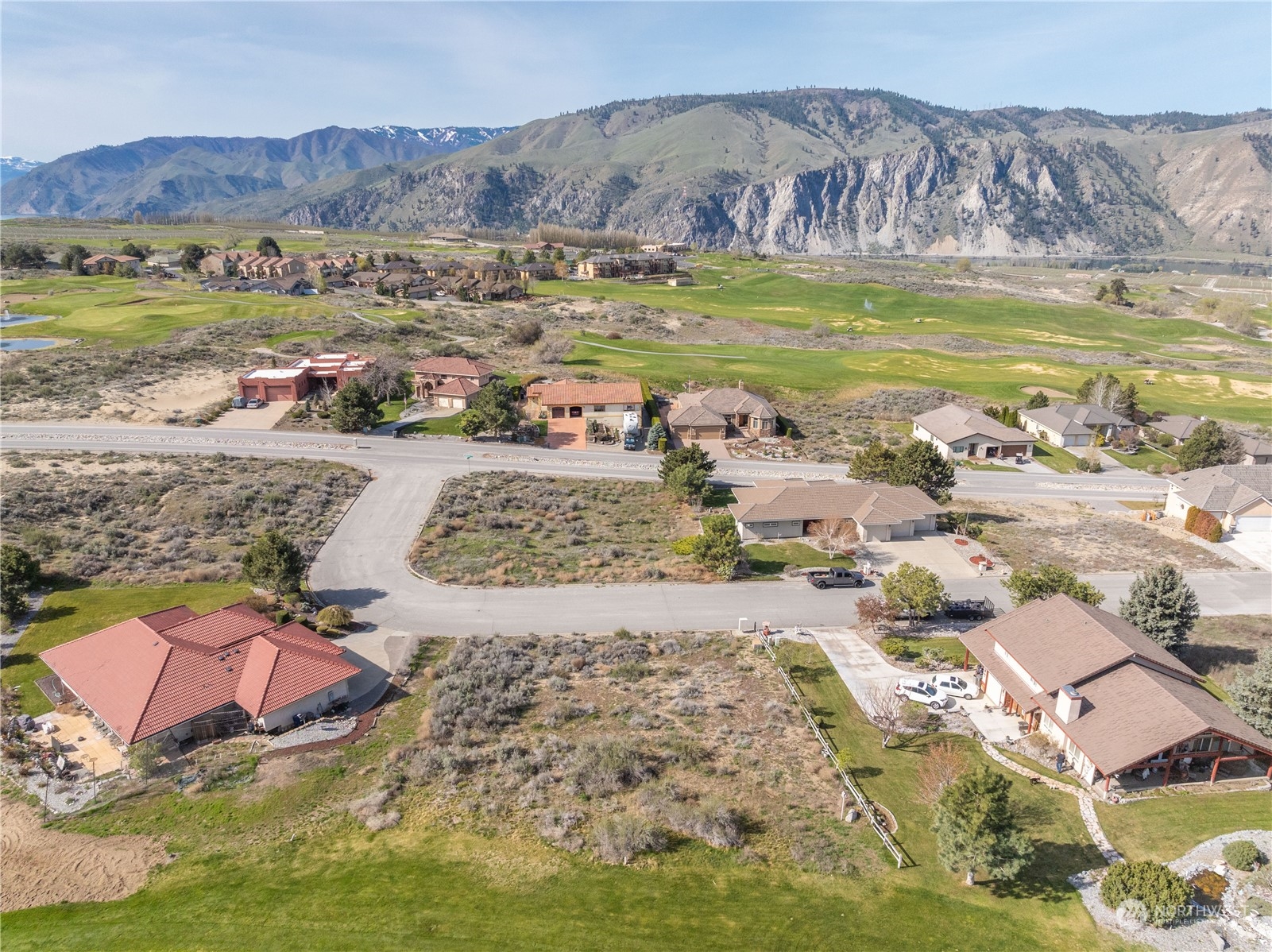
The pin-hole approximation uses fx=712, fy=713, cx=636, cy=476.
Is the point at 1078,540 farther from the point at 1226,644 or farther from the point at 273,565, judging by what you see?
the point at 273,565

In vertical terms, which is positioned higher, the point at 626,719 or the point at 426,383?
the point at 426,383

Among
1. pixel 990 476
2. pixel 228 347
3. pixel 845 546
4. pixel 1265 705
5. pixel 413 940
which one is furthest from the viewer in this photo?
pixel 228 347

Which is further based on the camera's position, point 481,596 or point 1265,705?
point 481,596

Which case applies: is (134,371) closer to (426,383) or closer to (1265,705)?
(426,383)

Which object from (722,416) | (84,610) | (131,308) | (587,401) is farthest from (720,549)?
(131,308)

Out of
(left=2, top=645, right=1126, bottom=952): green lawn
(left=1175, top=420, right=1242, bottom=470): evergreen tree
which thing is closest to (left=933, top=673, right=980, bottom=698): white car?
(left=2, top=645, right=1126, bottom=952): green lawn

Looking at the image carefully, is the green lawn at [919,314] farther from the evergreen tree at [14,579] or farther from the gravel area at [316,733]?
the gravel area at [316,733]

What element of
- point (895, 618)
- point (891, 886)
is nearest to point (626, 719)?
point (891, 886)

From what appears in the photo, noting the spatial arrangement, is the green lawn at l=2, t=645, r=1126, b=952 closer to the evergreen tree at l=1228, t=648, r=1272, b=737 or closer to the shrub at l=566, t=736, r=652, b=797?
the shrub at l=566, t=736, r=652, b=797
